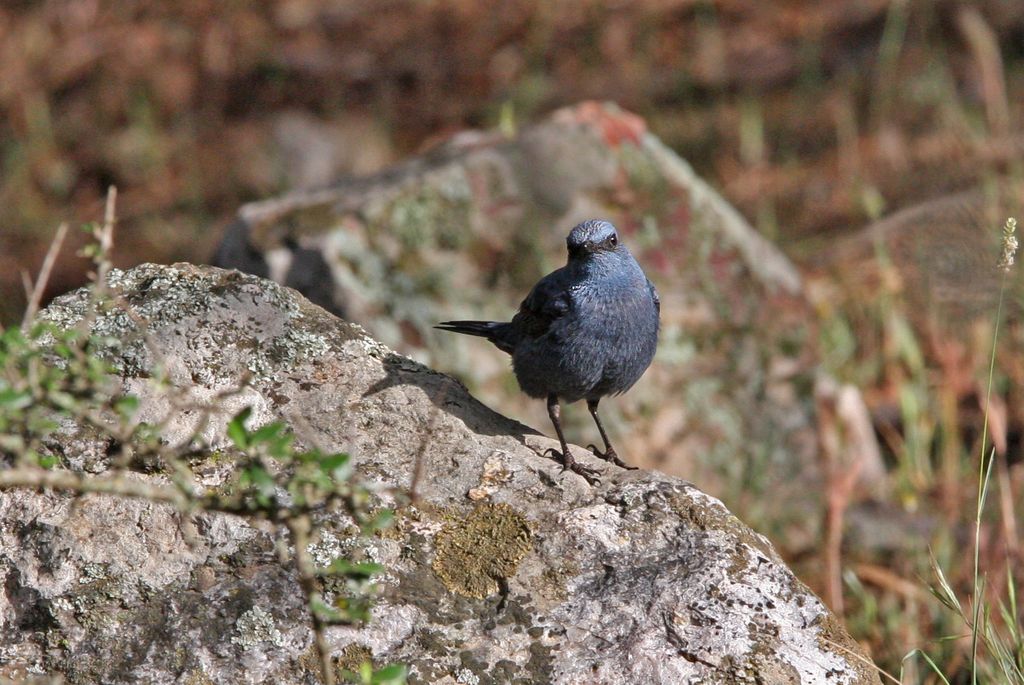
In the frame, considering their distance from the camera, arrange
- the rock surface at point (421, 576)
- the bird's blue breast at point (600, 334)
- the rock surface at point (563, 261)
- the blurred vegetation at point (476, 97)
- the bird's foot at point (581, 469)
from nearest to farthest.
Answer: the rock surface at point (421, 576) → the bird's foot at point (581, 469) → the bird's blue breast at point (600, 334) → the rock surface at point (563, 261) → the blurred vegetation at point (476, 97)

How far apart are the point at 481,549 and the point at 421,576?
0.57 feet

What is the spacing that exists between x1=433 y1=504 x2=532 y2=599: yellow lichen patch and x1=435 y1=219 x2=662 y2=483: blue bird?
87cm

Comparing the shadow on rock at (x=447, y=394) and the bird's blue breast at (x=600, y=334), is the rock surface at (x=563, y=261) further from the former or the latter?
the shadow on rock at (x=447, y=394)

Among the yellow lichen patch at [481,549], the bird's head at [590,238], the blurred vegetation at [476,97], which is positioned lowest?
the blurred vegetation at [476,97]

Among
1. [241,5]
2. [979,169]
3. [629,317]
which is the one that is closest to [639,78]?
[979,169]

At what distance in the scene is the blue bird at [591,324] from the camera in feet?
12.5

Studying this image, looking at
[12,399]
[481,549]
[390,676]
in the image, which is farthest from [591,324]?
[12,399]

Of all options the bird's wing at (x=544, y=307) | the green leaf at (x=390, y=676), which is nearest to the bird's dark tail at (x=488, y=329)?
the bird's wing at (x=544, y=307)

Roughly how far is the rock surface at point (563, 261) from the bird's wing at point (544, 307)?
129 centimetres

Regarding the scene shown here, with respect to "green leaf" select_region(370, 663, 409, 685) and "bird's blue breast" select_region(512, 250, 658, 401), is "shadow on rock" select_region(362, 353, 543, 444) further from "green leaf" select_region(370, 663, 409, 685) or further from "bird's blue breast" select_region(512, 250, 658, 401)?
"green leaf" select_region(370, 663, 409, 685)

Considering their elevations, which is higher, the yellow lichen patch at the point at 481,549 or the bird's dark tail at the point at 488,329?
→ the yellow lichen patch at the point at 481,549

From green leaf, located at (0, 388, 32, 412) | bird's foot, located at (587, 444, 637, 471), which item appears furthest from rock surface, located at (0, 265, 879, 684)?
green leaf, located at (0, 388, 32, 412)

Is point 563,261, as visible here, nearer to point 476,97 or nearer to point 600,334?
point 600,334

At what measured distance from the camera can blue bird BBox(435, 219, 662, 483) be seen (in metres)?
3.80
